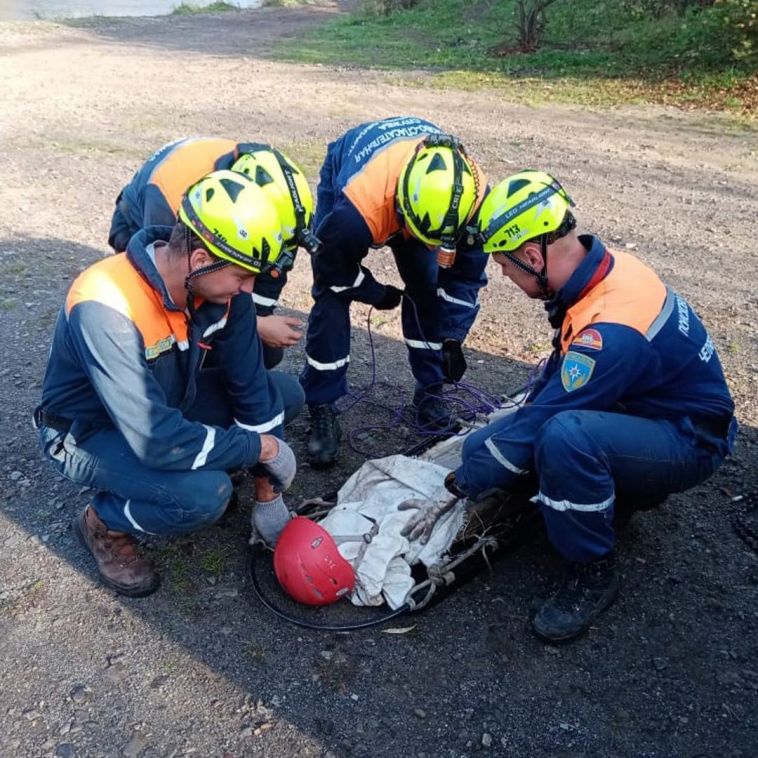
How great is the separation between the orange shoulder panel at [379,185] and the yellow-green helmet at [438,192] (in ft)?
0.48

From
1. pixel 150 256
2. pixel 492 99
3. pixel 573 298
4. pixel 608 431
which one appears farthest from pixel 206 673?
pixel 492 99

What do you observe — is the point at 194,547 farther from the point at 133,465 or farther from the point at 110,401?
the point at 110,401

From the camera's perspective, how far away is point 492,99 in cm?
1230

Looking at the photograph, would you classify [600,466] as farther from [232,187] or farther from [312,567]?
[232,187]

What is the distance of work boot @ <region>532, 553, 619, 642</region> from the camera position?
317 cm

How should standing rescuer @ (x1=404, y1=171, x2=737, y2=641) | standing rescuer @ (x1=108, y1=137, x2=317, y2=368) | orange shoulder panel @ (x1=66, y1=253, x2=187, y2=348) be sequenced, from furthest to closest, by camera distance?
1. standing rescuer @ (x1=108, y1=137, x2=317, y2=368)
2. standing rescuer @ (x1=404, y1=171, x2=737, y2=641)
3. orange shoulder panel @ (x1=66, y1=253, x2=187, y2=348)

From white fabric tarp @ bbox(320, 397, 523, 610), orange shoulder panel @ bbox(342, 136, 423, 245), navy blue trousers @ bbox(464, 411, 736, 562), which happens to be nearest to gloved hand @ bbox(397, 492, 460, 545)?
white fabric tarp @ bbox(320, 397, 523, 610)

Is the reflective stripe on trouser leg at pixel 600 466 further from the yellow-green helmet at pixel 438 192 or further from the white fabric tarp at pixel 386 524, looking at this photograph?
the yellow-green helmet at pixel 438 192

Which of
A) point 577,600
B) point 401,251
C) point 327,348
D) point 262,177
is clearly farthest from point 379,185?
point 577,600

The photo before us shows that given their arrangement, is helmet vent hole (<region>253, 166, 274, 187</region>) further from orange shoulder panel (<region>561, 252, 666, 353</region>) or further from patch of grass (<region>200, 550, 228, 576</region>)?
patch of grass (<region>200, 550, 228, 576</region>)

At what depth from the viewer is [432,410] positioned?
15.3ft

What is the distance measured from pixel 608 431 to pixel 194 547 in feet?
6.27

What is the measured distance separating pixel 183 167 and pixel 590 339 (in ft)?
7.62

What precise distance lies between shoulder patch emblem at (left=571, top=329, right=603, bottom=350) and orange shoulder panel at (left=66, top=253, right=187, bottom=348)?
1495 millimetres
